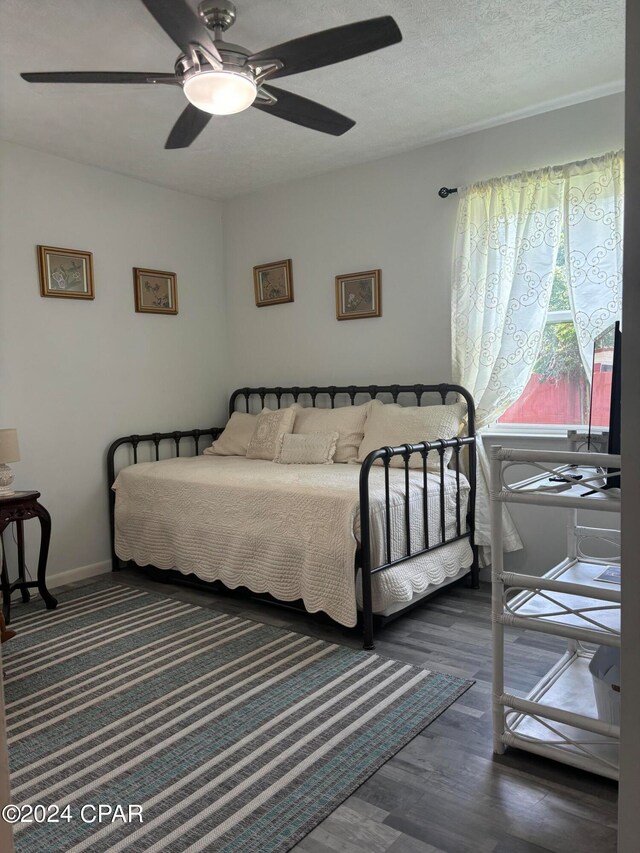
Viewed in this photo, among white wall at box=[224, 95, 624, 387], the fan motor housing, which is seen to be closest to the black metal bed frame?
white wall at box=[224, 95, 624, 387]

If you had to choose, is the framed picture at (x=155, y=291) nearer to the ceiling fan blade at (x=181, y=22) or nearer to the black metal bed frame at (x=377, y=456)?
the black metal bed frame at (x=377, y=456)

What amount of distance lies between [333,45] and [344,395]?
7.60 ft

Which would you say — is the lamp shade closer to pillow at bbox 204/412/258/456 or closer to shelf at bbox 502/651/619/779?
pillow at bbox 204/412/258/456

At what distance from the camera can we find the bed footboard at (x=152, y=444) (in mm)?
3824

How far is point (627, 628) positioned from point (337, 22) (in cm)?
226

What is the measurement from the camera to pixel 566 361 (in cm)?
322

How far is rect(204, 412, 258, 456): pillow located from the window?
1740 mm

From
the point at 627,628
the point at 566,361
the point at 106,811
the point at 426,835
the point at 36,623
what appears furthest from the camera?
the point at 566,361

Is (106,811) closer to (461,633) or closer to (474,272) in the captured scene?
(461,633)

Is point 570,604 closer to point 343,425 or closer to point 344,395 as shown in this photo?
point 343,425

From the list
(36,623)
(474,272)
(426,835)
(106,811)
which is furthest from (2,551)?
(474,272)

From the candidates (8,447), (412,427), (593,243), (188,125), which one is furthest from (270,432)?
(593,243)

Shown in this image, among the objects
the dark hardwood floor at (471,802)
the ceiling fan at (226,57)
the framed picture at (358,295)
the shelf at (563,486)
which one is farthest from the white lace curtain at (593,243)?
the dark hardwood floor at (471,802)

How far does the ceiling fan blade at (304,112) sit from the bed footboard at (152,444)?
2.21 meters
